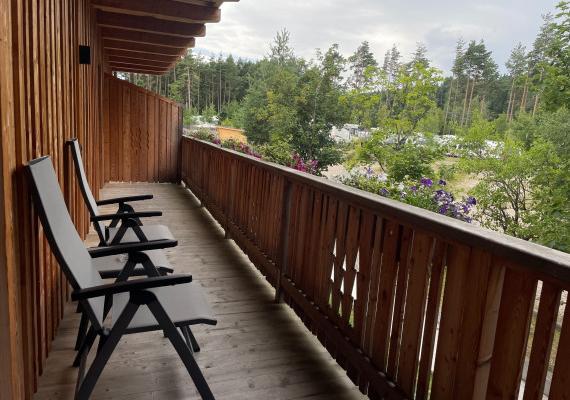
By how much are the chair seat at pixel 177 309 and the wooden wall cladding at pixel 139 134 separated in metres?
6.95

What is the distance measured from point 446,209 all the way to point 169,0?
4.02 metres

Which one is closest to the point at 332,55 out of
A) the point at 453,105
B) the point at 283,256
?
the point at 453,105

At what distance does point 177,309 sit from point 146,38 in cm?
607

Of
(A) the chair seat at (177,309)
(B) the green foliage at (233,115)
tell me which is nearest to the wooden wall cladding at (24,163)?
(A) the chair seat at (177,309)

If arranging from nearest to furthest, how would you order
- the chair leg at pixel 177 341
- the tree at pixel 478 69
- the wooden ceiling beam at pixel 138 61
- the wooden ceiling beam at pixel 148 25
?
1. the chair leg at pixel 177 341
2. the wooden ceiling beam at pixel 148 25
3. the wooden ceiling beam at pixel 138 61
4. the tree at pixel 478 69

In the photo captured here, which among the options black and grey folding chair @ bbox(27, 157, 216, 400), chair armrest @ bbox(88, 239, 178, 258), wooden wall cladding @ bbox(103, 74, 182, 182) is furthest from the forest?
black and grey folding chair @ bbox(27, 157, 216, 400)

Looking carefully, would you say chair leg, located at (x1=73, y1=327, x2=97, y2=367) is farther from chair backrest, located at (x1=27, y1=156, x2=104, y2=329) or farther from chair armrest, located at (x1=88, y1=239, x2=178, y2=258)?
chair armrest, located at (x1=88, y1=239, x2=178, y2=258)

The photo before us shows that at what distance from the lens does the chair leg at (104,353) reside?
168 cm

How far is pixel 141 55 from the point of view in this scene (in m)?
8.78

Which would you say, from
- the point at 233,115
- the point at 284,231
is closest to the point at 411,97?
the point at 284,231

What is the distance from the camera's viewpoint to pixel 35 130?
6.61 feet

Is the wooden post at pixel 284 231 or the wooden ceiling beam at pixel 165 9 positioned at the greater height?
the wooden ceiling beam at pixel 165 9

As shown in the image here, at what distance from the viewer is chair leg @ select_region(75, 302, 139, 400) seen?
5.50 feet

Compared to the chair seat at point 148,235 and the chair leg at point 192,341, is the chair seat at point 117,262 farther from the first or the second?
the chair leg at point 192,341
